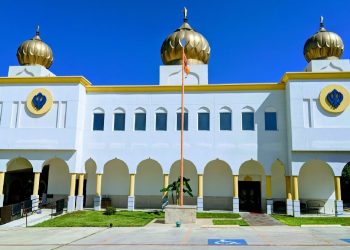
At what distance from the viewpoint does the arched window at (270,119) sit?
26.3 m

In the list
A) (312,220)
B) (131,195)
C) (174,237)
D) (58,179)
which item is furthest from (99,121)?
(312,220)

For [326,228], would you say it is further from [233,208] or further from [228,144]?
[228,144]

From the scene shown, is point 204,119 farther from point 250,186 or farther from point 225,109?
point 250,186

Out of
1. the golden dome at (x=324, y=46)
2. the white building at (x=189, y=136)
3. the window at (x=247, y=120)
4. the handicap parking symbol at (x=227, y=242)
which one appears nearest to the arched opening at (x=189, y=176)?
the white building at (x=189, y=136)

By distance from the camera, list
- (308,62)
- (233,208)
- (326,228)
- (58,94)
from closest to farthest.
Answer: (326,228), (233,208), (58,94), (308,62)

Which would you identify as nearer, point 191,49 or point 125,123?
point 125,123

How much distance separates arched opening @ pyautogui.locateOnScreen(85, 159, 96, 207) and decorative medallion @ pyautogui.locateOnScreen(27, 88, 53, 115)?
5.61 meters

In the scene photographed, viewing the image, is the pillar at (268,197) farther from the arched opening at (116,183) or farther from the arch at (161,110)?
the arched opening at (116,183)

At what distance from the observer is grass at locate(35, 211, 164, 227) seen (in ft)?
65.2

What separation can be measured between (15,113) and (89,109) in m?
5.77

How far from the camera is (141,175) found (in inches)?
1123

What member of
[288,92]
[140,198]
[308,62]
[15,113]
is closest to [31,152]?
[15,113]

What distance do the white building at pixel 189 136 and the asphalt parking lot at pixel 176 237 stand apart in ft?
24.0

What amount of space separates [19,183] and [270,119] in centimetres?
2264
